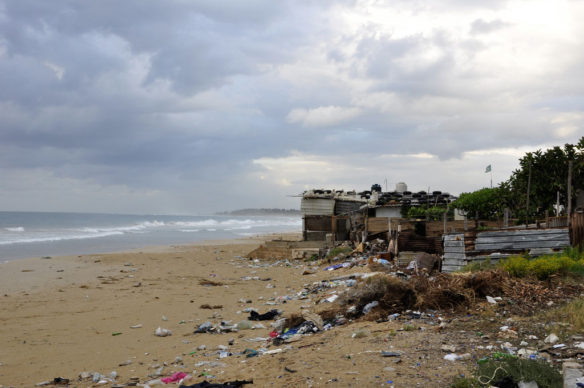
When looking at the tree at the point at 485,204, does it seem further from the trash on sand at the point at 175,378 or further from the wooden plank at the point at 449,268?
the trash on sand at the point at 175,378

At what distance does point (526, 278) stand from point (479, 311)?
1659 mm

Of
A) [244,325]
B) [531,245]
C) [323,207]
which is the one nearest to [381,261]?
[531,245]

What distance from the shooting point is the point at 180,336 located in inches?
309

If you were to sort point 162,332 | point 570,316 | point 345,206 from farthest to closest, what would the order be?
point 345,206
point 162,332
point 570,316

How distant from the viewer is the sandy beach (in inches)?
189

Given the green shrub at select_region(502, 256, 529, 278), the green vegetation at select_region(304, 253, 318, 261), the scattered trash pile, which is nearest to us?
the green shrub at select_region(502, 256, 529, 278)

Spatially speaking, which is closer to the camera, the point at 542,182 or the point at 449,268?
the point at 449,268

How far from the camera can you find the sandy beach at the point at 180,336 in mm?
4809

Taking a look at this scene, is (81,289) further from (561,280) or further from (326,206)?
(326,206)

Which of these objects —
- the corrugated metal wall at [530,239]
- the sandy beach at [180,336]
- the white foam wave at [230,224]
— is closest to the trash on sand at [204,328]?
the sandy beach at [180,336]

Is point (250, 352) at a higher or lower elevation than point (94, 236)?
higher

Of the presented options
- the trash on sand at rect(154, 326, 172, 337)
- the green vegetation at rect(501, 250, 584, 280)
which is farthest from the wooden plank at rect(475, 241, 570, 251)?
the trash on sand at rect(154, 326, 172, 337)

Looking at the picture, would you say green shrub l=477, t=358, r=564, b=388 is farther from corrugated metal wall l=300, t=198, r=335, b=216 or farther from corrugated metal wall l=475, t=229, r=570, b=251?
corrugated metal wall l=300, t=198, r=335, b=216

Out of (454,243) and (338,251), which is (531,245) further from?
(338,251)
